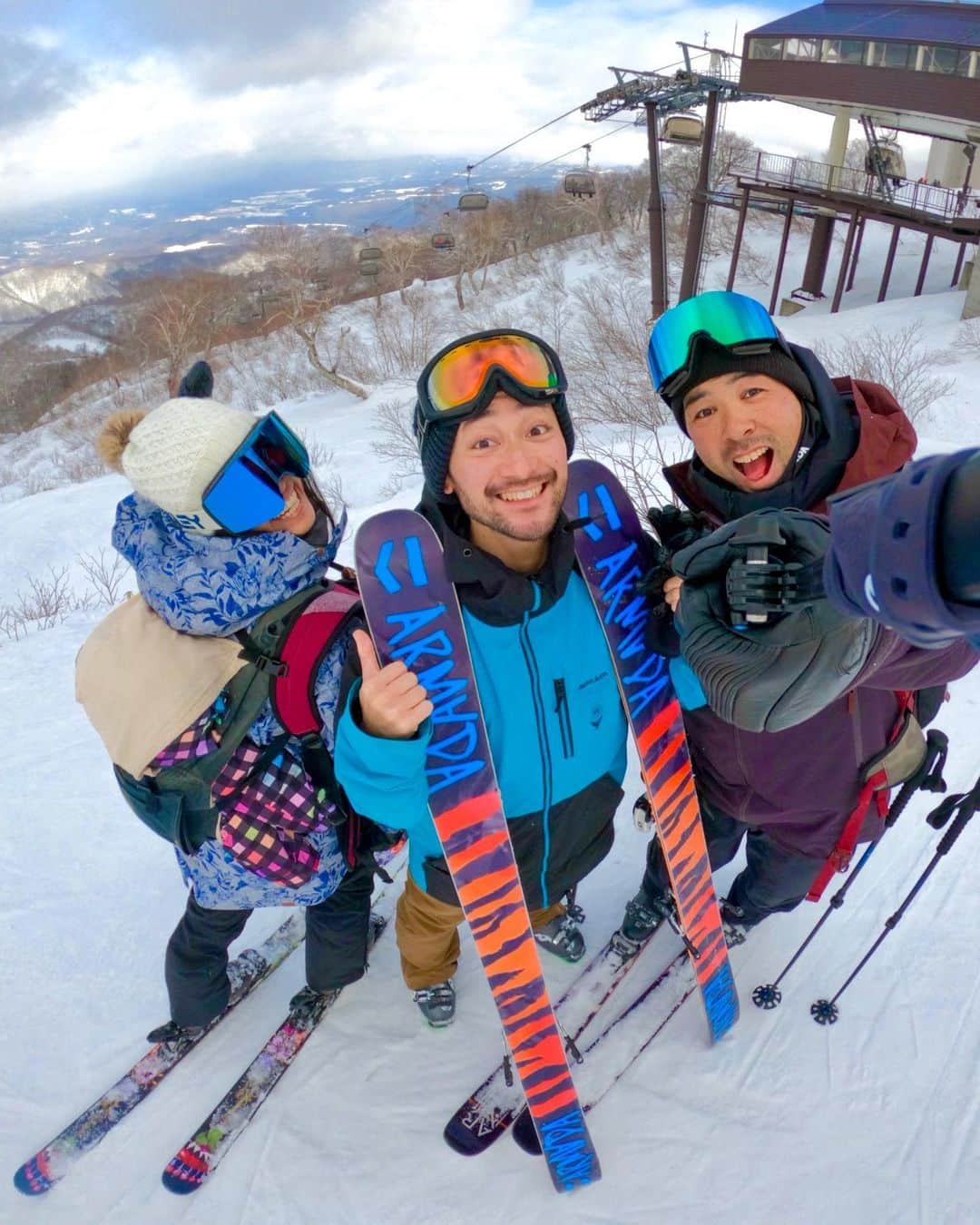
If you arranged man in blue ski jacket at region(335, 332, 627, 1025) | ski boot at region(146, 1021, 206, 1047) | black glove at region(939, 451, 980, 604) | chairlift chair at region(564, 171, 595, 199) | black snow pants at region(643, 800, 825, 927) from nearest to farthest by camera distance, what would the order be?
1. black glove at region(939, 451, 980, 604)
2. man in blue ski jacket at region(335, 332, 627, 1025)
3. black snow pants at region(643, 800, 825, 927)
4. ski boot at region(146, 1021, 206, 1047)
5. chairlift chair at region(564, 171, 595, 199)

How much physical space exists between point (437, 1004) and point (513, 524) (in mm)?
1686

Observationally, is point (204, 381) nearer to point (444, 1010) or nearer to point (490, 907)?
point (490, 907)

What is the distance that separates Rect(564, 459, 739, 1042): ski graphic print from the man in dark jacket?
139 mm

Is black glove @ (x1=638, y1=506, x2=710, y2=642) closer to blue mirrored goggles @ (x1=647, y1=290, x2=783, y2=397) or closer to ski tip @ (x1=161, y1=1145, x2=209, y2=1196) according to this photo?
blue mirrored goggles @ (x1=647, y1=290, x2=783, y2=397)

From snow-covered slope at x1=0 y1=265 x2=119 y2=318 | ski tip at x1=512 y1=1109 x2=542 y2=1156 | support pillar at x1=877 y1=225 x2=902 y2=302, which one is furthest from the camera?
snow-covered slope at x1=0 y1=265 x2=119 y2=318

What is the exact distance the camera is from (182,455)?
1.52 meters

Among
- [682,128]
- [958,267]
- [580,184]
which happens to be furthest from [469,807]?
[580,184]

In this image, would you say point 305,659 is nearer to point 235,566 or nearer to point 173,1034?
point 235,566

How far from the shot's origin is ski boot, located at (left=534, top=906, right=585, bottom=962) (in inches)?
96.7

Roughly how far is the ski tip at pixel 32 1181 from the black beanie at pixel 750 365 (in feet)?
9.40

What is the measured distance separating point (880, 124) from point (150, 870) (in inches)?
948

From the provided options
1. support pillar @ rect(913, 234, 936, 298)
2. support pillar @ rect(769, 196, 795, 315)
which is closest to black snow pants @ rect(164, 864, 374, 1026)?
support pillar @ rect(769, 196, 795, 315)

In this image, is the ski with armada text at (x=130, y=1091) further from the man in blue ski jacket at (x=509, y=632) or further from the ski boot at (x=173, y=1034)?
the man in blue ski jacket at (x=509, y=632)

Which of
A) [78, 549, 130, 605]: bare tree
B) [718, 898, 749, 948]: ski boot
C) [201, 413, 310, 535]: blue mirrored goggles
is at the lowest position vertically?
[78, 549, 130, 605]: bare tree
